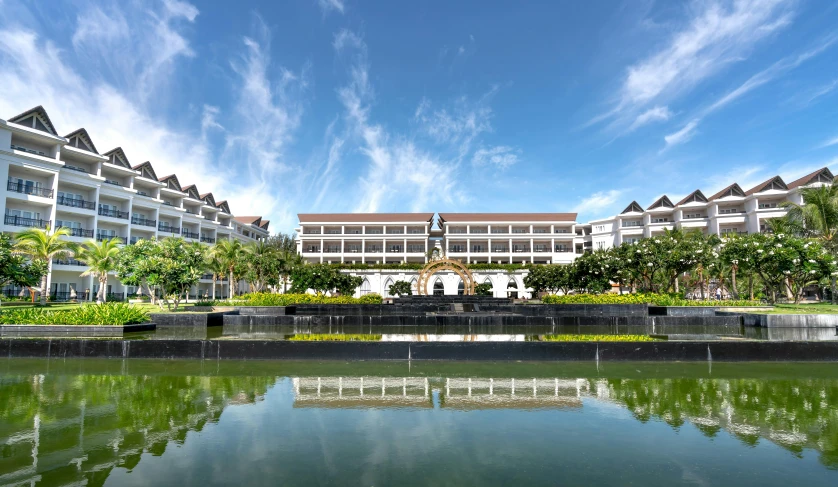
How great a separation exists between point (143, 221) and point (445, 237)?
Result: 124 feet

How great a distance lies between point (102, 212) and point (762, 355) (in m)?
48.7

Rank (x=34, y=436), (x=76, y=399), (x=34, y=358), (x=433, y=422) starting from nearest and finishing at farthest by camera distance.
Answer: (x=34, y=436) → (x=433, y=422) → (x=76, y=399) → (x=34, y=358)

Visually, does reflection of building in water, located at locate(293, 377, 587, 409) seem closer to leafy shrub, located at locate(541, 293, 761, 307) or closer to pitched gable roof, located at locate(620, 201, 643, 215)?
leafy shrub, located at locate(541, 293, 761, 307)

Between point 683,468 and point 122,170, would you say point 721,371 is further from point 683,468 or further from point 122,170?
point 122,170

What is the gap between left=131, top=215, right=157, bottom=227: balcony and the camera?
151 feet

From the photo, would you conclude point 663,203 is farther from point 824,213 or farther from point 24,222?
point 24,222

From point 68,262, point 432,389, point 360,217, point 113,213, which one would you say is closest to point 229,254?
point 68,262

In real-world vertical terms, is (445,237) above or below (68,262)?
above

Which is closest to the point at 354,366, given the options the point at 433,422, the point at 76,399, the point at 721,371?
the point at 433,422

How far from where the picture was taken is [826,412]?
622cm

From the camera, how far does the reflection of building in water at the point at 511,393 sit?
21.5 ft

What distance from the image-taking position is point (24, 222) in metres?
34.4

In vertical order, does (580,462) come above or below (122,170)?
below

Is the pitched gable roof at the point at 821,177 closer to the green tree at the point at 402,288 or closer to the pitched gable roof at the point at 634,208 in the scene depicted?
the pitched gable roof at the point at 634,208
